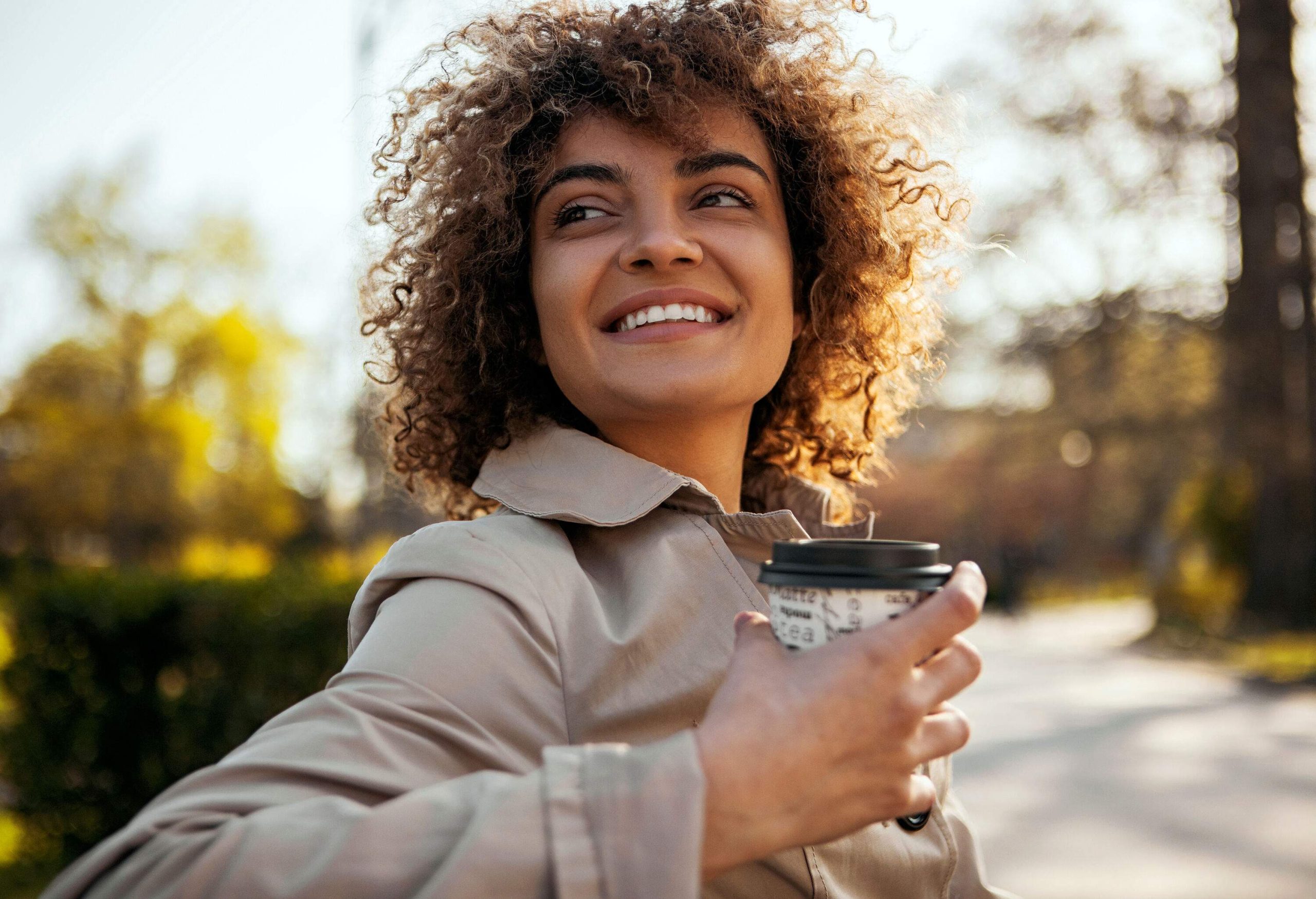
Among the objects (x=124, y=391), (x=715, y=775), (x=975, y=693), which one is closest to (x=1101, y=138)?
(x=975, y=693)

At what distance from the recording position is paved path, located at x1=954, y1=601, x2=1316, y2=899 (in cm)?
532

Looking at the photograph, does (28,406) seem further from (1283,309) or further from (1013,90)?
(1283,309)

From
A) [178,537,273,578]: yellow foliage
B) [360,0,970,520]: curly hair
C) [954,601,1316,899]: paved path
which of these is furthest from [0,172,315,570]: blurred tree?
[360,0,970,520]: curly hair

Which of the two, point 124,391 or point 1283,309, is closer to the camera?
point 1283,309

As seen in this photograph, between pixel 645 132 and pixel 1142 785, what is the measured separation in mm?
6895

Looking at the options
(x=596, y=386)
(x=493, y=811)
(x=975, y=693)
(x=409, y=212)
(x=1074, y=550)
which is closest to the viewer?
(x=493, y=811)

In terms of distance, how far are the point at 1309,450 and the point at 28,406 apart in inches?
1263

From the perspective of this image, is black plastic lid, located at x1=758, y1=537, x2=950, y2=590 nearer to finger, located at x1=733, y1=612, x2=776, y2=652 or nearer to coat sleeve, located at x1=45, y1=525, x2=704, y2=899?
finger, located at x1=733, y1=612, x2=776, y2=652

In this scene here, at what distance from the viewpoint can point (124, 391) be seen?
102 feet

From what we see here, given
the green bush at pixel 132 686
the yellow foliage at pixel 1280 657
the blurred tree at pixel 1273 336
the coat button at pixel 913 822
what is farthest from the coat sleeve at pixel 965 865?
the blurred tree at pixel 1273 336

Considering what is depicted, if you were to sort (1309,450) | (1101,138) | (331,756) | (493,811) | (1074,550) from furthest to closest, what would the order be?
(1074,550) < (1101,138) < (1309,450) < (331,756) < (493,811)

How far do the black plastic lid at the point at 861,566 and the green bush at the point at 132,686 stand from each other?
13.7 feet

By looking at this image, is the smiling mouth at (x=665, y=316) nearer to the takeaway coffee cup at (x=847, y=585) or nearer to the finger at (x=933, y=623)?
the takeaway coffee cup at (x=847, y=585)

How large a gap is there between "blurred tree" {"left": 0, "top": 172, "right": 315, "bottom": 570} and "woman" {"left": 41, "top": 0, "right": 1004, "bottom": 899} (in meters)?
30.3
